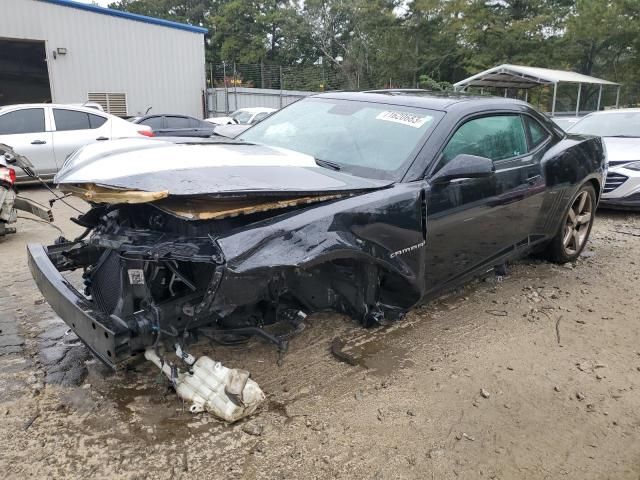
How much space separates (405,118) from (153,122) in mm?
10140

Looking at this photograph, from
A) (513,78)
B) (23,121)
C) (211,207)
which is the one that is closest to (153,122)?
(23,121)

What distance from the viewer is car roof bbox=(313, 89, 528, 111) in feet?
11.9

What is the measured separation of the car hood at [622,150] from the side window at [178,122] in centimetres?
903

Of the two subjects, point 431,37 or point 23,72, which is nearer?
point 23,72

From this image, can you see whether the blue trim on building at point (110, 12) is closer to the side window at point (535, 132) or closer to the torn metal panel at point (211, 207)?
the side window at point (535, 132)

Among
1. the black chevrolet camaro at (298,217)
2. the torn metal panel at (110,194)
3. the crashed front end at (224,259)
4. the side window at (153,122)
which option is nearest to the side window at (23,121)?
the side window at (153,122)

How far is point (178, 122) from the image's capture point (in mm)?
12617

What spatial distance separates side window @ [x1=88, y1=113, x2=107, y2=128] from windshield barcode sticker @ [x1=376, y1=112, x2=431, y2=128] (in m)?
7.29

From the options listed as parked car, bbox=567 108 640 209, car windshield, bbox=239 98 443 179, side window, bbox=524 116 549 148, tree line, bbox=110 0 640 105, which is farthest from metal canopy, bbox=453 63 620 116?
car windshield, bbox=239 98 443 179

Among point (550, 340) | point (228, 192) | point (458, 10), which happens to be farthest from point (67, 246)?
point (458, 10)

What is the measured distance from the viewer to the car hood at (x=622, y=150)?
23.5 feet

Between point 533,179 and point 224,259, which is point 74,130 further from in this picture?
point 224,259

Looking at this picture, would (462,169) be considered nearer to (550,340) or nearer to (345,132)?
(345,132)

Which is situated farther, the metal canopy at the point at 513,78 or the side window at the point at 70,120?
the metal canopy at the point at 513,78
